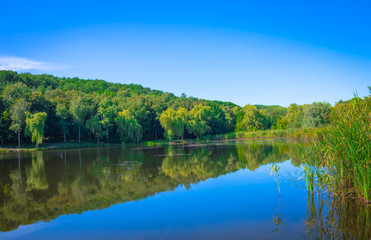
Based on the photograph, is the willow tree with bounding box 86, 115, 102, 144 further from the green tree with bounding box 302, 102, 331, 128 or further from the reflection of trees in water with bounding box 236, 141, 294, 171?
the green tree with bounding box 302, 102, 331, 128

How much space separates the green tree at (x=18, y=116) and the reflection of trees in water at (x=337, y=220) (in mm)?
42013

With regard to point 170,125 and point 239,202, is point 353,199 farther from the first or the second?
point 170,125

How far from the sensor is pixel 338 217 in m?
6.66

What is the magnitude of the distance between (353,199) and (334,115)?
240 cm

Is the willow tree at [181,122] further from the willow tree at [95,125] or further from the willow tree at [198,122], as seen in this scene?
the willow tree at [95,125]

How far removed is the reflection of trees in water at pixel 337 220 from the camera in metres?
5.78

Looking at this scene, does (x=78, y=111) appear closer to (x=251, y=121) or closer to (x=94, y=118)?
(x=94, y=118)

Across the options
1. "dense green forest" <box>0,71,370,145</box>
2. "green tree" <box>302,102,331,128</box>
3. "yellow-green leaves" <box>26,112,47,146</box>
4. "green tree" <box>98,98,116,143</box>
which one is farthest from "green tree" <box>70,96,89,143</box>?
"green tree" <box>302,102,331,128</box>

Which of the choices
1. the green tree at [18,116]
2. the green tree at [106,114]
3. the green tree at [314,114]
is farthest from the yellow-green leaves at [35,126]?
the green tree at [314,114]

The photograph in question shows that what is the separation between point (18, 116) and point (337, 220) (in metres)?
43.6

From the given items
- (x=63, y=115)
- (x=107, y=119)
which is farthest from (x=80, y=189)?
(x=63, y=115)

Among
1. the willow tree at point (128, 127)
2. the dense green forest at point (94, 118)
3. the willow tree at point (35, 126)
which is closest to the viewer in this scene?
the willow tree at point (35, 126)

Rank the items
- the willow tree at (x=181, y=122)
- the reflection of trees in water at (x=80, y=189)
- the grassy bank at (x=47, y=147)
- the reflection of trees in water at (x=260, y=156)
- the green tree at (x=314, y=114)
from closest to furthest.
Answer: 1. the reflection of trees in water at (x=80, y=189)
2. the reflection of trees in water at (x=260, y=156)
3. the grassy bank at (x=47, y=147)
4. the green tree at (x=314, y=114)
5. the willow tree at (x=181, y=122)

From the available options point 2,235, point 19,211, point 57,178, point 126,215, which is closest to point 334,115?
point 126,215
